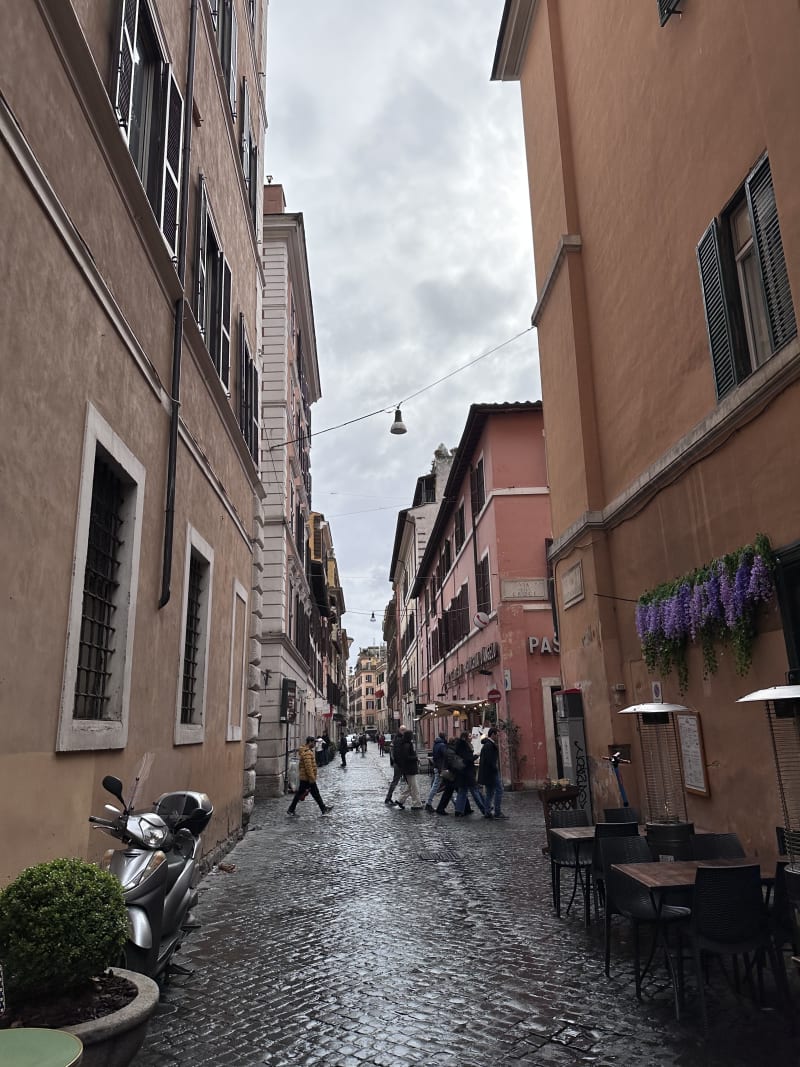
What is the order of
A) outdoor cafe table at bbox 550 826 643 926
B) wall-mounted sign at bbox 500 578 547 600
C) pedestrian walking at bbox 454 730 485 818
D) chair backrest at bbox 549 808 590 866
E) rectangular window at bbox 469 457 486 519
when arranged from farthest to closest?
rectangular window at bbox 469 457 486 519 → wall-mounted sign at bbox 500 578 547 600 → pedestrian walking at bbox 454 730 485 818 → chair backrest at bbox 549 808 590 866 → outdoor cafe table at bbox 550 826 643 926

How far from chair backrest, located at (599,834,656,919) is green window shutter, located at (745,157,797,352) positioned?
4046 millimetres

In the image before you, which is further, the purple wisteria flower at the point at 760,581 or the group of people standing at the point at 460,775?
the group of people standing at the point at 460,775

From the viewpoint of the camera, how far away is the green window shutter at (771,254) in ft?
21.7

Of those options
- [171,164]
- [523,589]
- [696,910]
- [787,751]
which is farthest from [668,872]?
[523,589]

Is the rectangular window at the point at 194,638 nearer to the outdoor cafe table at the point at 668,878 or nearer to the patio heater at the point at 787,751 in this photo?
the outdoor cafe table at the point at 668,878

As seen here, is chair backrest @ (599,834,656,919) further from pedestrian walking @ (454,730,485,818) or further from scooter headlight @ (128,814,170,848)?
pedestrian walking @ (454,730,485,818)

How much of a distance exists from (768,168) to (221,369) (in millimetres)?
6724

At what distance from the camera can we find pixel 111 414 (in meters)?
5.99

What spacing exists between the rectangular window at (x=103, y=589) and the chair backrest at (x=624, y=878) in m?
3.60

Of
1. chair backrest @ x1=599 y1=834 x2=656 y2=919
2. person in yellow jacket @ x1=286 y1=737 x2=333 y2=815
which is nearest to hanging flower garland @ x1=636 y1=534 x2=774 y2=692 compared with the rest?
chair backrest @ x1=599 y1=834 x2=656 y2=919

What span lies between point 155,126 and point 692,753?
7836 mm

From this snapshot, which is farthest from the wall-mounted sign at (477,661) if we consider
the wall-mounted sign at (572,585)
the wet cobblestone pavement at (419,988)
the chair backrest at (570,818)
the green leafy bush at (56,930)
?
the green leafy bush at (56,930)

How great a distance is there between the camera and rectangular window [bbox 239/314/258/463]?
1248cm

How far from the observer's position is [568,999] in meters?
4.90
